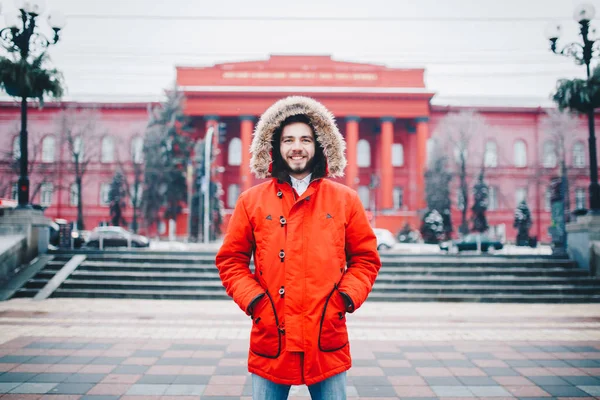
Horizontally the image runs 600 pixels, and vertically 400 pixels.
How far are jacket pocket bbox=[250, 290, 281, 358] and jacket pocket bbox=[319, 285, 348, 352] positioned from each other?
0.23 meters

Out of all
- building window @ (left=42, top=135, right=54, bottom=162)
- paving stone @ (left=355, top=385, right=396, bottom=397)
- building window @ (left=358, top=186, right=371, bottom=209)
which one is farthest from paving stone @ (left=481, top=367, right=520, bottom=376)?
building window @ (left=42, top=135, right=54, bottom=162)

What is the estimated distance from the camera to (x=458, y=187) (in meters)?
39.6

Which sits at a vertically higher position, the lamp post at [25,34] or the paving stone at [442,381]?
the lamp post at [25,34]

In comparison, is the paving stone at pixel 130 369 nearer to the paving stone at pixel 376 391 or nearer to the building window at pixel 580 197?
the paving stone at pixel 376 391

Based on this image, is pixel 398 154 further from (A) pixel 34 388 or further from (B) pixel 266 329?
(B) pixel 266 329

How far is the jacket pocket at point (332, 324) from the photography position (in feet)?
7.67

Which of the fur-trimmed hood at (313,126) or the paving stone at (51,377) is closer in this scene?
the fur-trimmed hood at (313,126)

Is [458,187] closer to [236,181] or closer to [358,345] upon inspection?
[236,181]

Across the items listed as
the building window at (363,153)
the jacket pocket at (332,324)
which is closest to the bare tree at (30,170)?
the building window at (363,153)

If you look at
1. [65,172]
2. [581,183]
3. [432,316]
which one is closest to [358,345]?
[432,316]

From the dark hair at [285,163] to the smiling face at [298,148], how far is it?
27 mm

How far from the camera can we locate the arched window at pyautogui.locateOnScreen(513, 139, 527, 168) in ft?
144

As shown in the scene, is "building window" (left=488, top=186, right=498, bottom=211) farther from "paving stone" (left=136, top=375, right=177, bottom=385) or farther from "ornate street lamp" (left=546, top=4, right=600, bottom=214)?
"paving stone" (left=136, top=375, right=177, bottom=385)

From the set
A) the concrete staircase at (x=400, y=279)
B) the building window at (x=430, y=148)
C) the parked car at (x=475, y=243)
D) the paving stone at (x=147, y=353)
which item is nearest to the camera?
the paving stone at (x=147, y=353)
